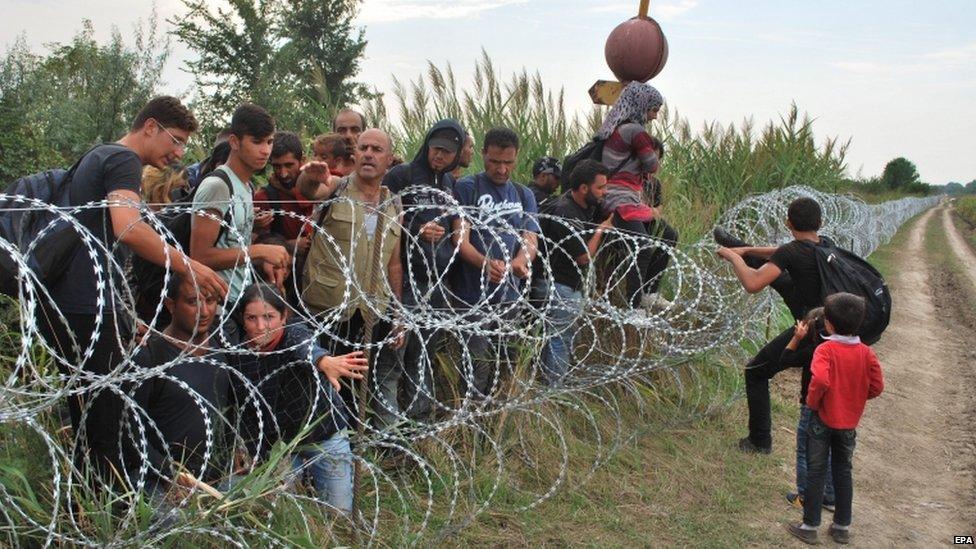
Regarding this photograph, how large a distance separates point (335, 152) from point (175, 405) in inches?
82.2

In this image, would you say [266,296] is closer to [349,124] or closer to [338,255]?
[338,255]

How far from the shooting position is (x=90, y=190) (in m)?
3.29

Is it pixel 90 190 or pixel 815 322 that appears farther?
pixel 815 322

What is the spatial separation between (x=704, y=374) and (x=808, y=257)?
1827 millimetres

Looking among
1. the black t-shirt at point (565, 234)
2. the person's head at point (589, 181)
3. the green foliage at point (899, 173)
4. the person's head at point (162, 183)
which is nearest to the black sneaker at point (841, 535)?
the black t-shirt at point (565, 234)

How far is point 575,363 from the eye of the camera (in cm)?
597

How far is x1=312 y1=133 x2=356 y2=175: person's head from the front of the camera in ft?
17.1

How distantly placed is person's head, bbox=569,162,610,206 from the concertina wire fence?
44cm

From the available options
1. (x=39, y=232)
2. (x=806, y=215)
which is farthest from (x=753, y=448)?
(x=39, y=232)

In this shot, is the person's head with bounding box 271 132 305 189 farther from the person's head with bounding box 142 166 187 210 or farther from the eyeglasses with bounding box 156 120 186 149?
the eyeglasses with bounding box 156 120 186 149

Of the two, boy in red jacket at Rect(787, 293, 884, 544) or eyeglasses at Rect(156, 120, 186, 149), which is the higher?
eyeglasses at Rect(156, 120, 186, 149)

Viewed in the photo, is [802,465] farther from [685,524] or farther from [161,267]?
[161,267]

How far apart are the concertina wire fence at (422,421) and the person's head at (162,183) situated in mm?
546

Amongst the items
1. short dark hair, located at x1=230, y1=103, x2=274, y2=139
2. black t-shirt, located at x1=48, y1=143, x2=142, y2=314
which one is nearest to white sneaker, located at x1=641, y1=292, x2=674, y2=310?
short dark hair, located at x1=230, y1=103, x2=274, y2=139
